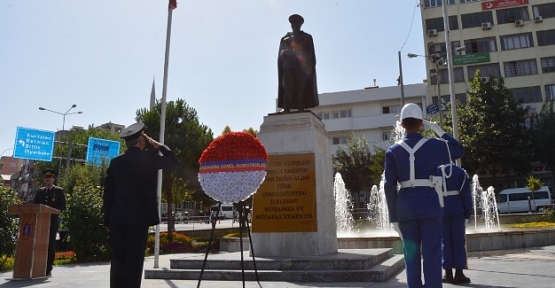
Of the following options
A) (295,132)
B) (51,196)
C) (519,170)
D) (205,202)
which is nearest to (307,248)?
A: (295,132)

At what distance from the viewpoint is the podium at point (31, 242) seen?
7.87m

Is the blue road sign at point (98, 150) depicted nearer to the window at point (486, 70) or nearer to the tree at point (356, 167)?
the tree at point (356, 167)

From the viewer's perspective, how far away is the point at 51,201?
29.2ft

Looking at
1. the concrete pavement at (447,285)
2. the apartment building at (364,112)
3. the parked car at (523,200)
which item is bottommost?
the concrete pavement at (447,285)

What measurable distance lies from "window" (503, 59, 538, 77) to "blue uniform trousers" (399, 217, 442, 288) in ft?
145

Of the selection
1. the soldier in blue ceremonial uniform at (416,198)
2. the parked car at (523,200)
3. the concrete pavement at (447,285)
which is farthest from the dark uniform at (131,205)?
the parked car at (523,200)

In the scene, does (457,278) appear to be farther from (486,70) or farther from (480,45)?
(480,45)

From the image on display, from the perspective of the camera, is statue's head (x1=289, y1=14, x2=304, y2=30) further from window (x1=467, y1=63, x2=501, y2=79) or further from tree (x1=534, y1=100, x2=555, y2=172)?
window (x1=467, y1=63, x2=501, y2=79)

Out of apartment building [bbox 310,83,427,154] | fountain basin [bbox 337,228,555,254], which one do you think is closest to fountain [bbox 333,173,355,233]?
fountain basin [bbox 337,228,555,254]

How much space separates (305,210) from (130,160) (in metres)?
4.26

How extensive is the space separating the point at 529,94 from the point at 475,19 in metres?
8.87

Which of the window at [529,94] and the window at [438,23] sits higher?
the window at [438,23]

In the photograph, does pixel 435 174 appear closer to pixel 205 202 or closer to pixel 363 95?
pixel 205 202

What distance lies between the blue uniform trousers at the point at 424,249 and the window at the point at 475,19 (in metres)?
45.0
